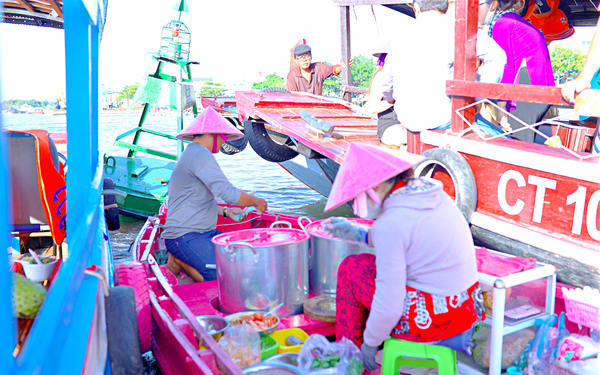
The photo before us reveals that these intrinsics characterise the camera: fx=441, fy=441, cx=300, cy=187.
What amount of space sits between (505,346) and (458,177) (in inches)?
53.3

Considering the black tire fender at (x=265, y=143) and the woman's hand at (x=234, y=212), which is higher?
the black tire fender at (x=265, y=143)

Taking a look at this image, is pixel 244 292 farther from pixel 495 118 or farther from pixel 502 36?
pixel 502 36

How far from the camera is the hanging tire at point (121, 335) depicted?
2379 millimetres

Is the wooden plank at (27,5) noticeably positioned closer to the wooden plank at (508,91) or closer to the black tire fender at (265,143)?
the black tire fender at (265,143)

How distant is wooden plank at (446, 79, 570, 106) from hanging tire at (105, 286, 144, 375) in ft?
9.20

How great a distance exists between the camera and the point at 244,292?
299 centimetres

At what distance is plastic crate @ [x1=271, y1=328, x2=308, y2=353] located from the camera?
2.63 m

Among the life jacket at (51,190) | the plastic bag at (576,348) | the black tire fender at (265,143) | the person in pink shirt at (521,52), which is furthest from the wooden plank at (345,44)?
the plastic bag at (576,348)

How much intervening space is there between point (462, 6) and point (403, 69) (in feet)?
2.32

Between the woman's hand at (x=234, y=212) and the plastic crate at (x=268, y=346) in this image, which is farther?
the woman's hand at (x=234, y=212)

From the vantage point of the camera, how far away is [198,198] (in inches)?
159

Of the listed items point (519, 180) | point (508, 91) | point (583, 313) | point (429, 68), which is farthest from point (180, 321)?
point (429, 68)

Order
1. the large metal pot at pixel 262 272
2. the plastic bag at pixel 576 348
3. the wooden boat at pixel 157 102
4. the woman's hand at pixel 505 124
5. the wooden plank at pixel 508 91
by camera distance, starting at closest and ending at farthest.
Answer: the plastic bag at pixel 576 348 < the wooden plank at pixel 508 91 < the large metal pot at pixel 262 272 < the woman's hand at pixel 505 124 < the wooden boat at pixel 157 102

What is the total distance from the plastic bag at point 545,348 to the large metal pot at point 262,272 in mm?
1492
